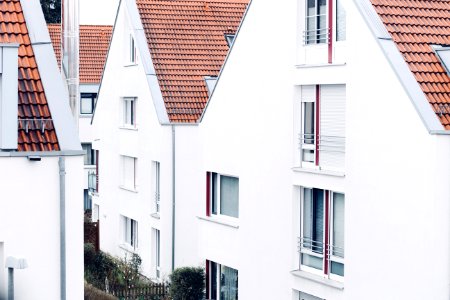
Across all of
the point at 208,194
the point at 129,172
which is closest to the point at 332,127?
the point at 208,194

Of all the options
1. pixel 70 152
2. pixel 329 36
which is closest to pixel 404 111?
pixel 329 36

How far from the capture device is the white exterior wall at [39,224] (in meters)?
12.7

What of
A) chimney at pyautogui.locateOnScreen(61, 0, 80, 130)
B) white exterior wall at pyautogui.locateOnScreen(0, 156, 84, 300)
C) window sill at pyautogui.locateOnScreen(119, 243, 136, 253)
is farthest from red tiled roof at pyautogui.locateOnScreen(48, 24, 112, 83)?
white exterior wall at pyautogui.locateOnScreen(0, 156, 84, 300)

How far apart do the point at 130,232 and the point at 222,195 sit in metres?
9.57

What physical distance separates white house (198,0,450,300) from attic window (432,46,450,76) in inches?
0.8

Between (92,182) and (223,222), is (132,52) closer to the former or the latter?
(92,182)

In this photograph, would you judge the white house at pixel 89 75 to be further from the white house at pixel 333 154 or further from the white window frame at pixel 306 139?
the white window frame at pixel 306 139

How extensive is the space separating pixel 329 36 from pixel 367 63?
4.98 feet

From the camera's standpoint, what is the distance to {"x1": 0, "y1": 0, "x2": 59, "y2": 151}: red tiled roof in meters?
13.1

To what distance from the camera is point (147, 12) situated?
2983 centimetres

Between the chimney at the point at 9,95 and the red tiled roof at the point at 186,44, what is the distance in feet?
48.2

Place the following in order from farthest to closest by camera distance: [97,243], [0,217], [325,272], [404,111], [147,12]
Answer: [97,243] < [147,12] < [325,272] < [404,111] < [0,217]

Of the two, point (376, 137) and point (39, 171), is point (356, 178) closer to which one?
point (376, 137)

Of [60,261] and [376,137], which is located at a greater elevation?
[376,137]
